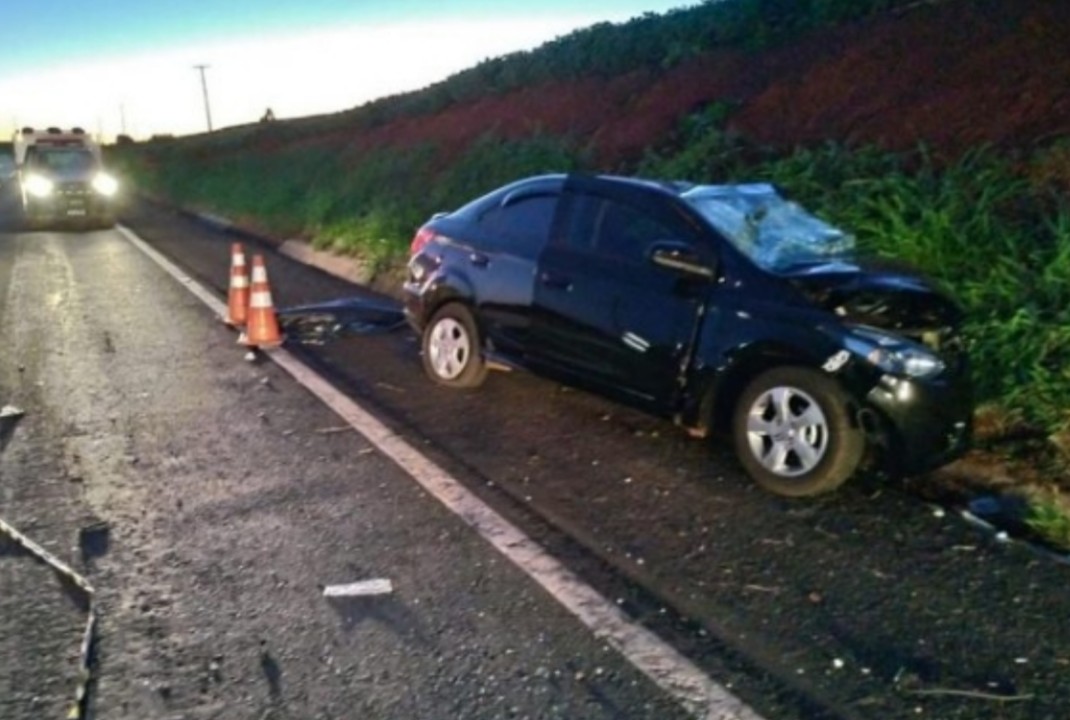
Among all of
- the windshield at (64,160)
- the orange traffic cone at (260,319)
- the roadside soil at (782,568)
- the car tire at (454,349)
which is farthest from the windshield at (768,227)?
the windshield at (64,160)

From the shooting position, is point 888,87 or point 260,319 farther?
point 888,87

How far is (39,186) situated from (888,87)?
849 inches

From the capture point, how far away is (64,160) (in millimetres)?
28500

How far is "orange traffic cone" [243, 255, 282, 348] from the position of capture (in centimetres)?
1032

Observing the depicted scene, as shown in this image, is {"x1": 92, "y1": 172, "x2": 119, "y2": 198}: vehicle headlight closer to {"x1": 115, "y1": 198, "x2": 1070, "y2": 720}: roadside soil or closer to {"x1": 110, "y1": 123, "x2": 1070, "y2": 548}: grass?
{"x1": 110, "y1": 123, "x2": 1070, "y2": 548}: grass

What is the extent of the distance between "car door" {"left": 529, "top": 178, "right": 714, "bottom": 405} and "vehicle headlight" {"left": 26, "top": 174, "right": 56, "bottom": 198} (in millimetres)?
23193

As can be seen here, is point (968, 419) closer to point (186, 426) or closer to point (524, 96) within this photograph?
point (186, 426)

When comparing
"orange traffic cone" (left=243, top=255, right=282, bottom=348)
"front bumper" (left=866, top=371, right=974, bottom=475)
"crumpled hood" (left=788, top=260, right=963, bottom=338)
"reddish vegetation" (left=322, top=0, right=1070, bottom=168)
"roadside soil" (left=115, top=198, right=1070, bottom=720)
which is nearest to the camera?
"roadside soil" (left=115, top=198, right=1070, bottom=720)

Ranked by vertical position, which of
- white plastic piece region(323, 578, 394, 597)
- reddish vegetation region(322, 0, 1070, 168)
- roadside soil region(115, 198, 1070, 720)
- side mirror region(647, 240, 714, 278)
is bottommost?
roadside soil region(115, 198, 1070, 720)

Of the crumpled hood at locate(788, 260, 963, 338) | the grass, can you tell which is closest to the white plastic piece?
the crumpled hood at locate(788, 260, 963, 338)

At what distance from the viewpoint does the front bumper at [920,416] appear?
5.72 meters

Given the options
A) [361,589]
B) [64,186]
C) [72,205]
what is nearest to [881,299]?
[361,589]

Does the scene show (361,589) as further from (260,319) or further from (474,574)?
(260,319)

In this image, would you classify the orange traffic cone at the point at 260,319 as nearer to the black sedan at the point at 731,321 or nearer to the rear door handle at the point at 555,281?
the black sedan at the point at 731,321
